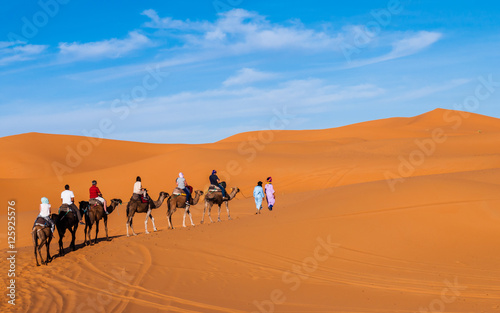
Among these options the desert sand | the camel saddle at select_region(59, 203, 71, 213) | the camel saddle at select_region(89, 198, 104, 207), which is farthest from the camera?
the camel saddle at select_region(89, 198, 104, 207)

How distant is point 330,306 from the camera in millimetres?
9445

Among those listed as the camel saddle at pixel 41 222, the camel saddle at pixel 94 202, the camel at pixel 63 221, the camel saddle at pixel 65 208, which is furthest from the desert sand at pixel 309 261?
the camel saddle at pixel 94 202

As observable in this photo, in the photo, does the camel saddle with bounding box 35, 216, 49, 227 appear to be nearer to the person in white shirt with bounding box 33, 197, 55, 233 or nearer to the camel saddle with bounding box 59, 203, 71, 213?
the person in white shirt with bounding box 33, 197, 55, 233

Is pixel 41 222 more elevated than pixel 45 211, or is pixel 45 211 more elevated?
pixel 45 211

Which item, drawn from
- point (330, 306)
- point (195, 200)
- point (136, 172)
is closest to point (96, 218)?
point (195, 200)

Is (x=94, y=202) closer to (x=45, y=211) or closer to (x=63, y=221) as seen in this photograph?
(x=63, y=221)

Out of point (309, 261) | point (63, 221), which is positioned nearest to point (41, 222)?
point (63, 221)

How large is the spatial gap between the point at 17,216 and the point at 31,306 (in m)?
22.2

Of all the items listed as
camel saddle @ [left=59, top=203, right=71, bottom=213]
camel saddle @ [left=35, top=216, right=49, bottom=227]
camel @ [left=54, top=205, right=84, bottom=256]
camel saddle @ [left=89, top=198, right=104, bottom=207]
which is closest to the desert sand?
camel @ [left=54, top=205, right=84, bottom=256]

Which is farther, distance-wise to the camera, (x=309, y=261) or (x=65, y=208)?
(x=65, y=208)

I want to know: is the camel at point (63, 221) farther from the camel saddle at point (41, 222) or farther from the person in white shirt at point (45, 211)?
the camel saddle at point (41, 222)

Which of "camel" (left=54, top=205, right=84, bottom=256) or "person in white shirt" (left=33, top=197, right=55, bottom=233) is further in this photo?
"camel" (left=54, top=205, right=84, bottom=256)

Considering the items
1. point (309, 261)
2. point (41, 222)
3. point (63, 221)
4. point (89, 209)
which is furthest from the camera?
point (89, 209)

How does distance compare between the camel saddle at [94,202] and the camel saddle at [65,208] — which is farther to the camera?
the camel saddle at [94,202]
